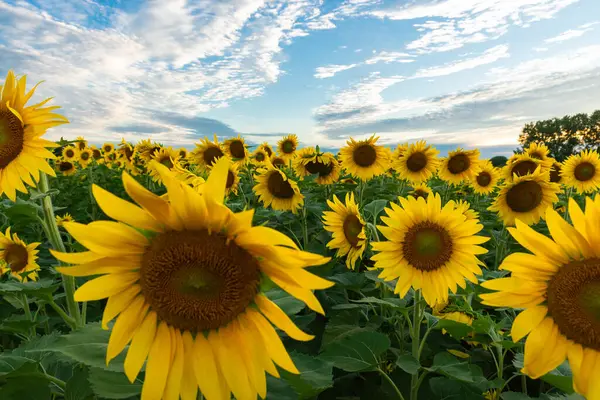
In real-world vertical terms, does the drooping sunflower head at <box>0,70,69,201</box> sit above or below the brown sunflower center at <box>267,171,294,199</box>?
above

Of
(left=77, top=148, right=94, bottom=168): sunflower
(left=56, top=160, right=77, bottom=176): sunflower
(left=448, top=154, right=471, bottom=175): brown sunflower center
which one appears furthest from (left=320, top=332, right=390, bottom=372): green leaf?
→ (left=77, top=148, right=94, bottom=168): sunflower

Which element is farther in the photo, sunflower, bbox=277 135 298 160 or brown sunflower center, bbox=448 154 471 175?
sunflower, bbox=277 135 298 160

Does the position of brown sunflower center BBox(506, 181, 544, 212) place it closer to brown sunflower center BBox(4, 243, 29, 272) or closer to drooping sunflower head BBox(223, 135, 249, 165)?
drooping sunflower head BBox(223, 135, 249, 165)

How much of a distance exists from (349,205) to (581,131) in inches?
2362

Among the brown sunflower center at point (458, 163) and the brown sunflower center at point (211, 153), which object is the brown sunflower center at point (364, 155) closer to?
the brown sunflower center at point (458, 163)

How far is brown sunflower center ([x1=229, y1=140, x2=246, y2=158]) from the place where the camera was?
8023mm

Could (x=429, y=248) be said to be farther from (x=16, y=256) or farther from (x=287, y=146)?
(x=287, y=146)

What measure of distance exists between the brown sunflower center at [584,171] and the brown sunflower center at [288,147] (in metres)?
6.56

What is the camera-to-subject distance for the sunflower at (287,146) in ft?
34.0

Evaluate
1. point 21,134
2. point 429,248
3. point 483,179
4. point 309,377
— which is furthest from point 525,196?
point 21,134

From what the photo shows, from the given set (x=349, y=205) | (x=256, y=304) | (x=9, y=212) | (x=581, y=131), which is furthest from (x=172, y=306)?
(x=581, y=131)

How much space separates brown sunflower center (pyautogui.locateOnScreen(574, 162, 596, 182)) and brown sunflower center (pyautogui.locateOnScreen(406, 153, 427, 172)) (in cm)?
375

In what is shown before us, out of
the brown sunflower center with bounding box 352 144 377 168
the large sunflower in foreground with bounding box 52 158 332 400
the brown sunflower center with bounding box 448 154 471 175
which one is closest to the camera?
the large sunflower in foreground with bounding box 52 158 332 400

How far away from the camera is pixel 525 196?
615cm
